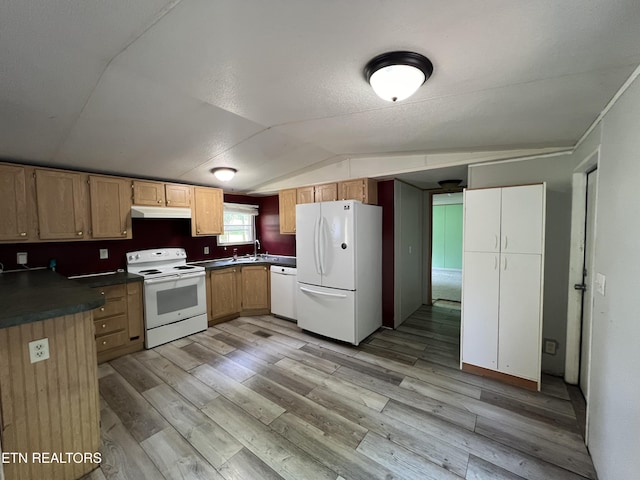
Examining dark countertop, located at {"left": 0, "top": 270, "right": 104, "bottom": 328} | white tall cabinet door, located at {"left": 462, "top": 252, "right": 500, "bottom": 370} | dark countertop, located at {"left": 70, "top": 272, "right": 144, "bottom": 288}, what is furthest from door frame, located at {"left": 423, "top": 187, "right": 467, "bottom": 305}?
dark countertop, located at {"left": 0, "top": 270, "right": 104, "bottom": 328}

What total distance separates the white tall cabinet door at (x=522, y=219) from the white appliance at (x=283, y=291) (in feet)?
8.99

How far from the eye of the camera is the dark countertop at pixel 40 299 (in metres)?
1.38

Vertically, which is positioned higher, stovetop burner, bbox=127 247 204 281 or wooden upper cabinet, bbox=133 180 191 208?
wooden upper cabinet, bbox=133 180 191 208

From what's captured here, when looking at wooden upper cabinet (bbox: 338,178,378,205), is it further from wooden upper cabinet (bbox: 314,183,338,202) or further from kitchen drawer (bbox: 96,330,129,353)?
kitchen drawer (bbox: 96,330,129,353)

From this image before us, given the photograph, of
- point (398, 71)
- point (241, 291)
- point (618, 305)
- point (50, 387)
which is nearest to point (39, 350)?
point (50, 387)

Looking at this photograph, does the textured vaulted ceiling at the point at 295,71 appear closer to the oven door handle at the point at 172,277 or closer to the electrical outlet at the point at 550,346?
the oven door handle at the point at 172,277

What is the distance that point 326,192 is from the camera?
3.96 meters

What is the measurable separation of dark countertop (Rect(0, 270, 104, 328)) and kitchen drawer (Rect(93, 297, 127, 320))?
29.5 inches

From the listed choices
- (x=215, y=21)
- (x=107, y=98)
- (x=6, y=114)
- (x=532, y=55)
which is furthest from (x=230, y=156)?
(x=532, y=55)

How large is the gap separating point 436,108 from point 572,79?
69cm

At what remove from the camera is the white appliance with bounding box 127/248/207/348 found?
3.31m

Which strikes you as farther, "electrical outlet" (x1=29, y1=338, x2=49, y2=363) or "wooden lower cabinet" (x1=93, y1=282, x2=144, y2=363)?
"wooden lower cabinet" (x1=93, y1=282, x2=144, y2=363)

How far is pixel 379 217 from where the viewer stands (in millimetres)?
3766

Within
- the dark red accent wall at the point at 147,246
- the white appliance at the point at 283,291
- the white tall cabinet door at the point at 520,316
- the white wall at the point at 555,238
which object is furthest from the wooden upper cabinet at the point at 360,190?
the white tall cabinet door at the point at 520,316
